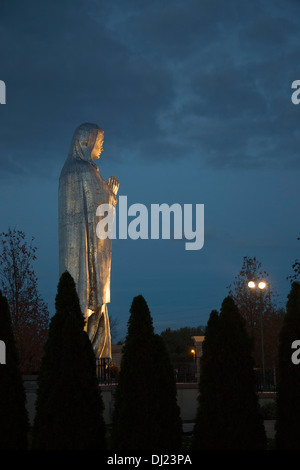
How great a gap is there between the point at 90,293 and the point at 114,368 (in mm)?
2124

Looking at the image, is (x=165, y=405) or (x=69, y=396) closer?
(x=69, y=396)

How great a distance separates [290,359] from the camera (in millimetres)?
8680

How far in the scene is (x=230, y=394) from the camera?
8367 mm

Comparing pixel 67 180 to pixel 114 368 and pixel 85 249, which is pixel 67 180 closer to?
pixel 85 249

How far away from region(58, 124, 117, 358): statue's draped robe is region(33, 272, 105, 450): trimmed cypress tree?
8.48 m

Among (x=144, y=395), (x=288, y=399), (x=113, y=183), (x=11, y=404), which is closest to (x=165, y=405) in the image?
(x=144, y=395)

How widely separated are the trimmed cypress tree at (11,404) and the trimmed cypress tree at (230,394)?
238cm

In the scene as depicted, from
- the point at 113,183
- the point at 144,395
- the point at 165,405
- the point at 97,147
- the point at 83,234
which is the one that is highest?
the point at 97,147

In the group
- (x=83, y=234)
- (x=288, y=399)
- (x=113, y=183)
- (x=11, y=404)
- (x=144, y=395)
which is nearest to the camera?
(x=144, y=395)

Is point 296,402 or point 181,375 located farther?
point 181,375

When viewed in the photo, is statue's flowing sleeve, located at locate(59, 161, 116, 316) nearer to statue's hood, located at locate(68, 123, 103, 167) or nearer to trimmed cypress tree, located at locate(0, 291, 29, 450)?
statue's hood, located at locate(68, 123, 103, 167)

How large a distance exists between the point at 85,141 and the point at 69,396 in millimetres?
10857

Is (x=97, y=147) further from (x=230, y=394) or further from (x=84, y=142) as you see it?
(x=230, y=394)
